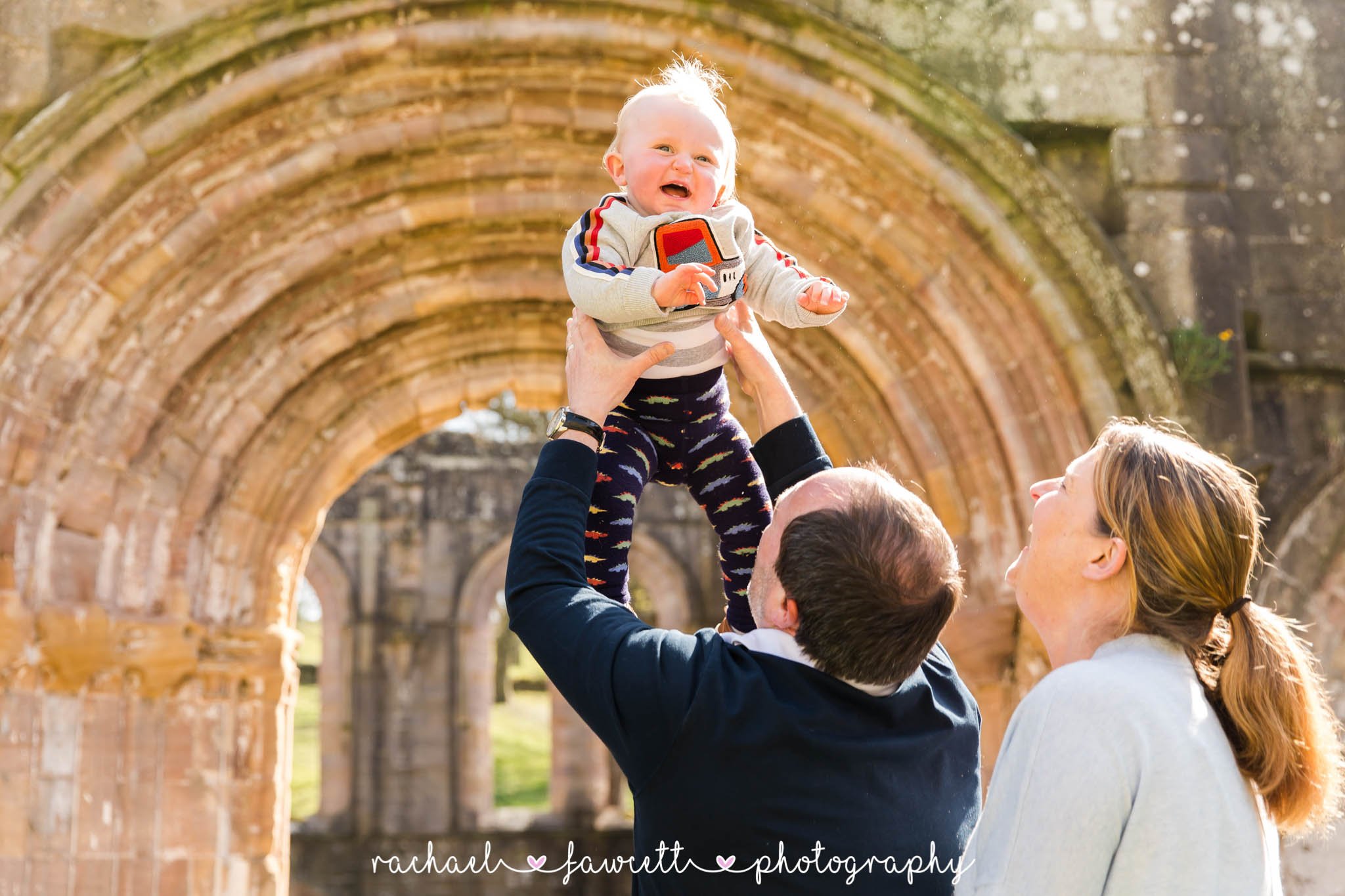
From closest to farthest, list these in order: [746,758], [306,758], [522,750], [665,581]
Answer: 1. [746,758]
2. [665,581]
3. [306,758]
4. [522,750]

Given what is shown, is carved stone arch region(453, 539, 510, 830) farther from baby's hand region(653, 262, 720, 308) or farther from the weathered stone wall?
baby's hand region(653, 262, 720, 308)

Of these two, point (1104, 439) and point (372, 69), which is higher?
point (372, 69)

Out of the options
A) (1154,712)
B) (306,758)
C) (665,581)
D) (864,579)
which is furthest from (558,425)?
(306,758)

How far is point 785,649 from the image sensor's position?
5.80 ft

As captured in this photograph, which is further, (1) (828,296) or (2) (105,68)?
(2) (105,68)

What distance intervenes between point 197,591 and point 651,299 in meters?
4.57

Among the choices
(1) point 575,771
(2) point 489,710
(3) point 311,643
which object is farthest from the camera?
(3) point 311,643

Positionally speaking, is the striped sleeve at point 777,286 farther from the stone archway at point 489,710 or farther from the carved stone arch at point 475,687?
the carved stone arch at point 475,687

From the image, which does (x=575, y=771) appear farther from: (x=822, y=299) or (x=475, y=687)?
(x=822, y=299)

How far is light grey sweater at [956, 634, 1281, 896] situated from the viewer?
1522 millimetres

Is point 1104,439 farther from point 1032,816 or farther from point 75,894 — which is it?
point 75,894

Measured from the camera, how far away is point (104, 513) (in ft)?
18.3

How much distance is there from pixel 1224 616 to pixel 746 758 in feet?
2.08

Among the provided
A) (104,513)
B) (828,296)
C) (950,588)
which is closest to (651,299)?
(828,296)
